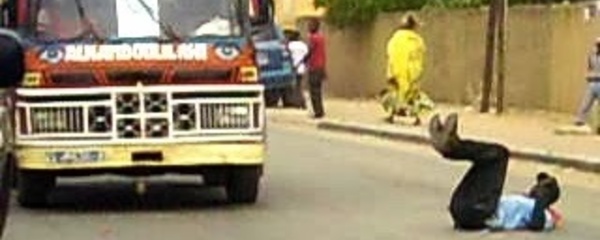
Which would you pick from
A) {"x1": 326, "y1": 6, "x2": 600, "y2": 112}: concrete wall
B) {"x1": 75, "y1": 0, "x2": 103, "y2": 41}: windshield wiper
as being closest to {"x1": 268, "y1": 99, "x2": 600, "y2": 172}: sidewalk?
{"x1": 326, "y1": 6, "x2": 600, "y2": 112}: concrete wall

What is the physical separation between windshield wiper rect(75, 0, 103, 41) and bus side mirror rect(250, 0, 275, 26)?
5.17 ft

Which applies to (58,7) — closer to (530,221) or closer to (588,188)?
(530,221)

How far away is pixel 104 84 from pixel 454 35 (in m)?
22.4

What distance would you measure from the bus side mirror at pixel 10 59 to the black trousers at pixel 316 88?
27.2 metres

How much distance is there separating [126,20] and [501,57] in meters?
15.3

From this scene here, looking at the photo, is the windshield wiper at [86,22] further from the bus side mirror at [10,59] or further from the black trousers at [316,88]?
the black trousers at [316,88]

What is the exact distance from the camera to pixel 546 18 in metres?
31.9

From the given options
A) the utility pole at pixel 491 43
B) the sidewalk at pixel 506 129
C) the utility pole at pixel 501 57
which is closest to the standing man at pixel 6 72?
the sidewalk at pixel 506 129

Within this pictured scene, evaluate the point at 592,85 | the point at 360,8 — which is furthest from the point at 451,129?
the point at 360,8

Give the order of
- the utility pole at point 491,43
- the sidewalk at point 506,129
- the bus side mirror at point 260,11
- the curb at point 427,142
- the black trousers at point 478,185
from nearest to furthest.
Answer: the black trousers at point 478,185 → the bus side mirror at point 260,11 → the curb at point 427,142 → the sidewalk at point 506,129 → the utility pole at point 491,43

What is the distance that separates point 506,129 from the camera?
28.5 meters

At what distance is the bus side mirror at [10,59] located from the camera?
5.77m

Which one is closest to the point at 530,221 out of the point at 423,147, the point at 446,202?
the point at 446,202

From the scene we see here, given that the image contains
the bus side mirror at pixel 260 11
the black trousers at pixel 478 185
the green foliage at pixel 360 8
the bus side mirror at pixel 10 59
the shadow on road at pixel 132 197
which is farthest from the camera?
the green foliage at pixel 360 8
